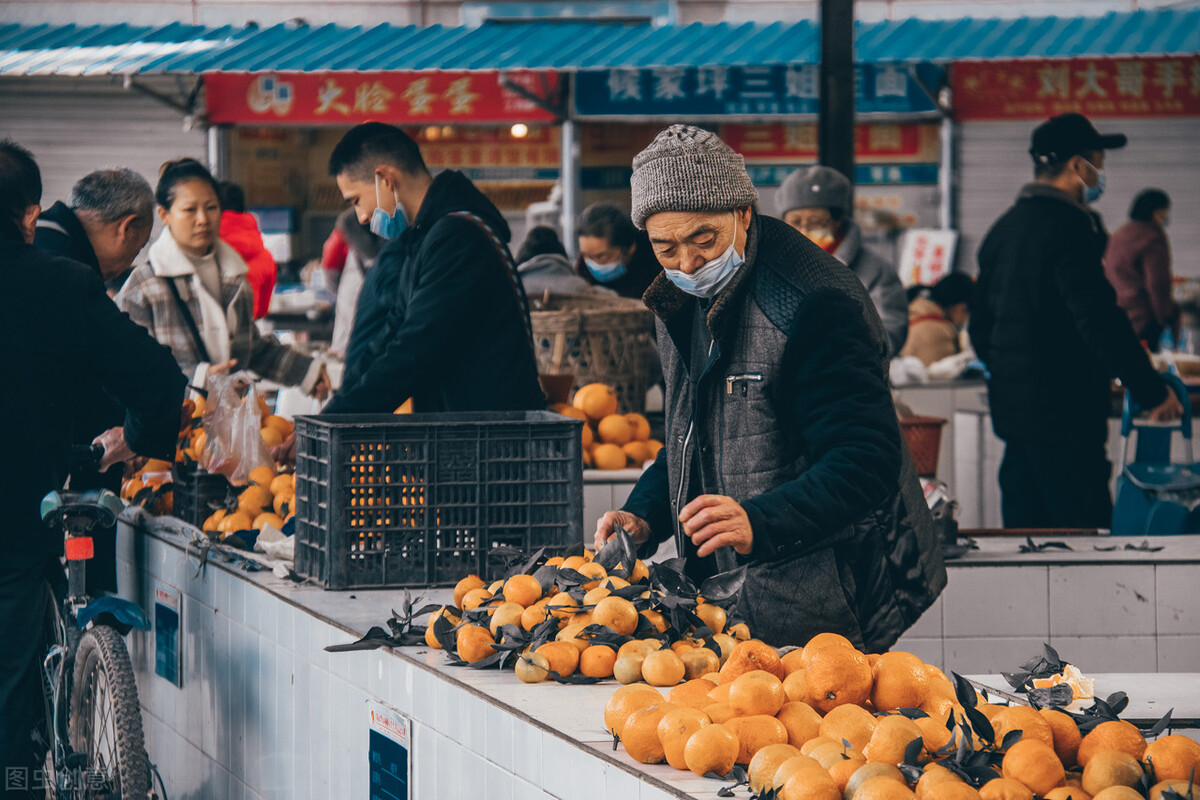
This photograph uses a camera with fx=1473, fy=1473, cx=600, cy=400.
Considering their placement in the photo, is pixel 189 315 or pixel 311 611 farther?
pixel 189 315

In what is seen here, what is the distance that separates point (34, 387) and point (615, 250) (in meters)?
4.34

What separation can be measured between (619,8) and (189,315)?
34.1ft

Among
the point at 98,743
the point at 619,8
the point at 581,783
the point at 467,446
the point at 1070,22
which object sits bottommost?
the point at 98,743

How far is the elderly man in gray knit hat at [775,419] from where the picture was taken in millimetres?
2805

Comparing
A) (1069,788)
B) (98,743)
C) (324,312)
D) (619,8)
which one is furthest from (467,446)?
(619,8)

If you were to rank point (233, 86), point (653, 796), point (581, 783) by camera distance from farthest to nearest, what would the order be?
point (233, 86)
point (581, 783)
point (653, 796)

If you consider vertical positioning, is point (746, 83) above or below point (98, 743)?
above

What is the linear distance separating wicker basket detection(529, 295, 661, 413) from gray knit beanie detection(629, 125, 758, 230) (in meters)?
3.52

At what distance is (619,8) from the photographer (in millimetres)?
15516

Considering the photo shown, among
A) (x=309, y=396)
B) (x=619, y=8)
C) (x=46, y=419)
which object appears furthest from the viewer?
(x=619, y=8)

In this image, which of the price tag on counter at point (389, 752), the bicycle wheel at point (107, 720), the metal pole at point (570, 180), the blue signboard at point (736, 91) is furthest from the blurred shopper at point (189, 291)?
the metal pole at point (570, 180)

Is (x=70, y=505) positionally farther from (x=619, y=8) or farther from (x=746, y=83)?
(x=619, y=8)

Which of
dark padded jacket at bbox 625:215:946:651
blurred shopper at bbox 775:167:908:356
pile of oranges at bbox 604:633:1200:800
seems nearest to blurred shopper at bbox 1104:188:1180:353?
blurred shopper at bbox 775:167:908:356

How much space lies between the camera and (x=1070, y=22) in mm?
10398
